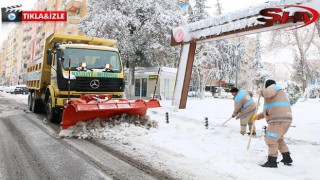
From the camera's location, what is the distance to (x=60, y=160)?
4977 millimetres

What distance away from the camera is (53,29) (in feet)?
183

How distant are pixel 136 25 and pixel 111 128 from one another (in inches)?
596

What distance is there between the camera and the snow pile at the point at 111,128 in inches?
272

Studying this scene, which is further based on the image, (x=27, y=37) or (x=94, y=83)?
(x=27, y=37)

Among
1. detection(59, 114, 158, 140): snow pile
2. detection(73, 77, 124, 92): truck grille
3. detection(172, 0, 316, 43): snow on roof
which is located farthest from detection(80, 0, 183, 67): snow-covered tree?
detection(59, 114, 158, 140): snow pile

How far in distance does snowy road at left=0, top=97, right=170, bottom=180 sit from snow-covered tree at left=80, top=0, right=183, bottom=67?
1487 centimetres

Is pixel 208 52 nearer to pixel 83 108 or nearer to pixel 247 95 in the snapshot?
pixel 247 95

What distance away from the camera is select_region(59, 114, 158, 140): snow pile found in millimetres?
6898

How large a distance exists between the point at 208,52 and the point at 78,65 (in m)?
22.8

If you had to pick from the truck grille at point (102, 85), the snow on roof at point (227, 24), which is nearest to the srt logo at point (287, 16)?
the snow on roof at point (227, 24)

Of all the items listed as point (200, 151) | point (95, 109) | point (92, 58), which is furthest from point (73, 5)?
point (200, 151)

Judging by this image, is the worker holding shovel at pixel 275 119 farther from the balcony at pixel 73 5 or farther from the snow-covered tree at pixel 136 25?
the balcony at pixel 73 5

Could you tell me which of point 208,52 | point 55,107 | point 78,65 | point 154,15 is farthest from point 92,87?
point 208,52

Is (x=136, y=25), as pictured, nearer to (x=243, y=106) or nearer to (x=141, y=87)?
(x=141, y=87)
